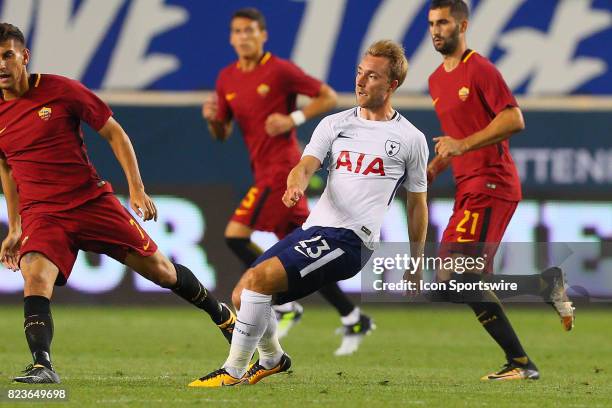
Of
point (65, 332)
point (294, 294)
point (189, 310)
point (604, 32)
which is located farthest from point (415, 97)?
point (294, 294)

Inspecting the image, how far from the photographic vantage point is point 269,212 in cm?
1162

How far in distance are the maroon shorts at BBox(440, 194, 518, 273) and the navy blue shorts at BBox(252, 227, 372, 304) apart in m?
1.48

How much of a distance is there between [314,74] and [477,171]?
249 inches

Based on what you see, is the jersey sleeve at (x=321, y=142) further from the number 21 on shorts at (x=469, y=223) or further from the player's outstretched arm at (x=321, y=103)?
the player's outstretched arm at (x=321, y=103)

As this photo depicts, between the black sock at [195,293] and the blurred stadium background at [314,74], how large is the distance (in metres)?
6.26

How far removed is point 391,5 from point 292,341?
5.04 metres

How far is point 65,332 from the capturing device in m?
12.4

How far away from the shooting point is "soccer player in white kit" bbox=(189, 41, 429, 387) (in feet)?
24.5

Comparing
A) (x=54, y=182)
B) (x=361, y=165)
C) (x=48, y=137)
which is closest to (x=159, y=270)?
(x=54, y=182)

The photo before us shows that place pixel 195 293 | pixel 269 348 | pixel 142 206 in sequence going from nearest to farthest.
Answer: pixel 142 206
pixel 269 348
pixel 195 293

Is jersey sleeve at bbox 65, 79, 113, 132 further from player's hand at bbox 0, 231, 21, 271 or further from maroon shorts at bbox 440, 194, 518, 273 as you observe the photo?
maroon shorts at bbox 440, 194, 518, 273

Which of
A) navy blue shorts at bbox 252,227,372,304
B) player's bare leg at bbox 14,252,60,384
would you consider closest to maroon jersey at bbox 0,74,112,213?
player's bare leg at bbox 14,252,60,384

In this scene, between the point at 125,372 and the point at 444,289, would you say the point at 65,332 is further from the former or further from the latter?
the point at 444,289

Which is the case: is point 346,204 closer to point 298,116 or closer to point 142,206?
point 142,206
